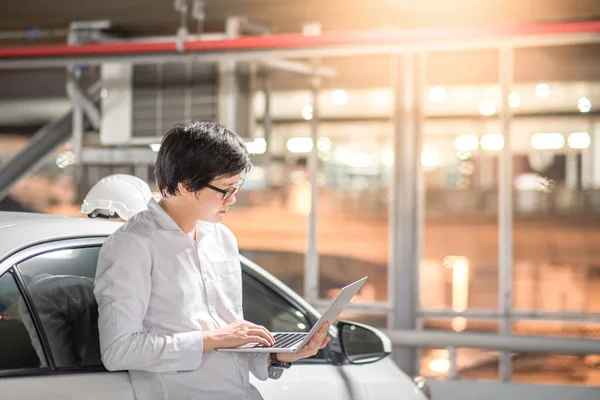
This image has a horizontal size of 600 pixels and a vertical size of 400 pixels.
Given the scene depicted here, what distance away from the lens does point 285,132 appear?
862 cm

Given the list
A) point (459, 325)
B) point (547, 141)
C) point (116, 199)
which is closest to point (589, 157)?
point (547, 141)

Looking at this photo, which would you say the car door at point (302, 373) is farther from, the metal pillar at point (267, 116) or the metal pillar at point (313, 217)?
the metal pillar at point (267, 116)

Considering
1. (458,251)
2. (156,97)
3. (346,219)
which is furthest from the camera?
(346,219)

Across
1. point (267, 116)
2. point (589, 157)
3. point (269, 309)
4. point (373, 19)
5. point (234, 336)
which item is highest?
point (373, 19)

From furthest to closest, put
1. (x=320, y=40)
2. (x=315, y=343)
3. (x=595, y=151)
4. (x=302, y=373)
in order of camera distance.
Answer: (x=595, y=151), (x=320, y=40), (x=302, y=373), (x=315, y=343)

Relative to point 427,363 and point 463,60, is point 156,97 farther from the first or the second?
point 427,363

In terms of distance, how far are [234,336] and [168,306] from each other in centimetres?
17

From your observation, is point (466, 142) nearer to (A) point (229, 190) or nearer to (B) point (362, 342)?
(B) point (362, 342)

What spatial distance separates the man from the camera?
6.85 feet

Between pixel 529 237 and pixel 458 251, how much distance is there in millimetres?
1484

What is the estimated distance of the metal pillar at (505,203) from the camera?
25.8 feet

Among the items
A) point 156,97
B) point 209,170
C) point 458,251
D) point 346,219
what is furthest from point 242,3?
point 346,219

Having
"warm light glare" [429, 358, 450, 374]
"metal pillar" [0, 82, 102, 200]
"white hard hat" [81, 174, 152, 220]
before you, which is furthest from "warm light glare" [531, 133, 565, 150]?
"white hard hat" [81, 174, 152, 220]

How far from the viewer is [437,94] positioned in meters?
8.59
